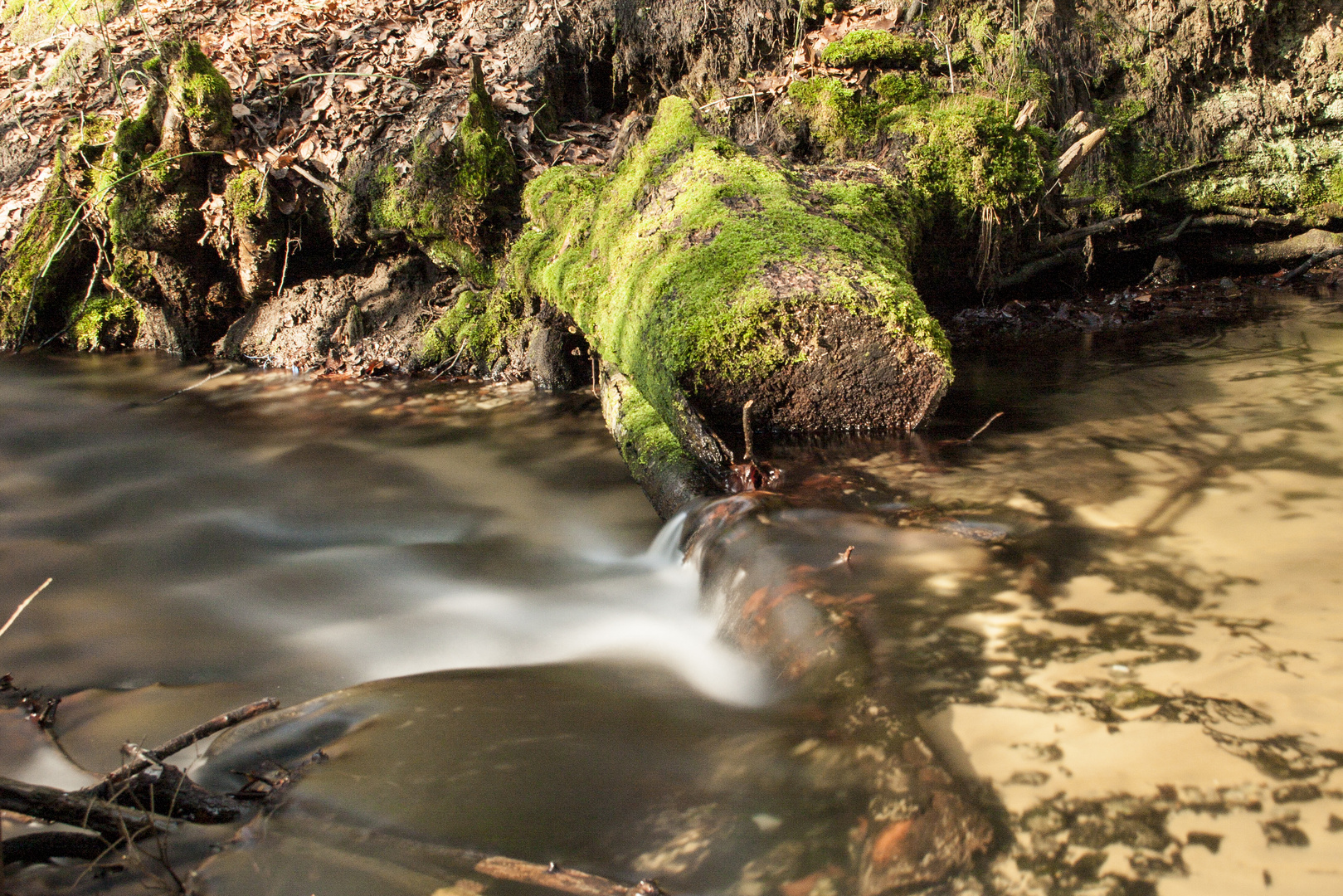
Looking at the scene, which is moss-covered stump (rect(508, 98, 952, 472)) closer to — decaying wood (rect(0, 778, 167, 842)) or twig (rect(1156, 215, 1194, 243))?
decaying wood (rect(0, 778, 167, 842))

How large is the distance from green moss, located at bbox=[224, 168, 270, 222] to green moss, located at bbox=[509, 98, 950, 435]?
10.4 ft

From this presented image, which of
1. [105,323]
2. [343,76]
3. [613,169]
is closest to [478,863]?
[613,169]

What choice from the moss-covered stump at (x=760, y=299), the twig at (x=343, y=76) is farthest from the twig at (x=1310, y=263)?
the twig at (x=343, y=76)

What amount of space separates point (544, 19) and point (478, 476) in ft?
17.4

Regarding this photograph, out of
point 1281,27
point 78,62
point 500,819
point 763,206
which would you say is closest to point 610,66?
point 763,206

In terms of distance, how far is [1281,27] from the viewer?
8.83 metres

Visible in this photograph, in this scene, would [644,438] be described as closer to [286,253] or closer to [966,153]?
[966,153]

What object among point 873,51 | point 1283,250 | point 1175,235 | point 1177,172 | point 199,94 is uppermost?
point 199,94

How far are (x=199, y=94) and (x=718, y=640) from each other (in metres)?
7.18

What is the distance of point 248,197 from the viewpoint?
7422 mm

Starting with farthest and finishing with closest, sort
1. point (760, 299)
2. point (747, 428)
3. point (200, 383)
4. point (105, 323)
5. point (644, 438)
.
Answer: point (105, 323) → point (200, 383) → point (644, 438) → point (760, 299) → point (747, 428)

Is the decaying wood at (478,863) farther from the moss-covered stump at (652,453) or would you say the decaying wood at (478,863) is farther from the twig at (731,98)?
the twig at (731,98)

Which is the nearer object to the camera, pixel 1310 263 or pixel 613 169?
pixel 613 169

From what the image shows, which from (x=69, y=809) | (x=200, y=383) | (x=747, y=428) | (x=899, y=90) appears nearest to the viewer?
(x=69, y=809)
